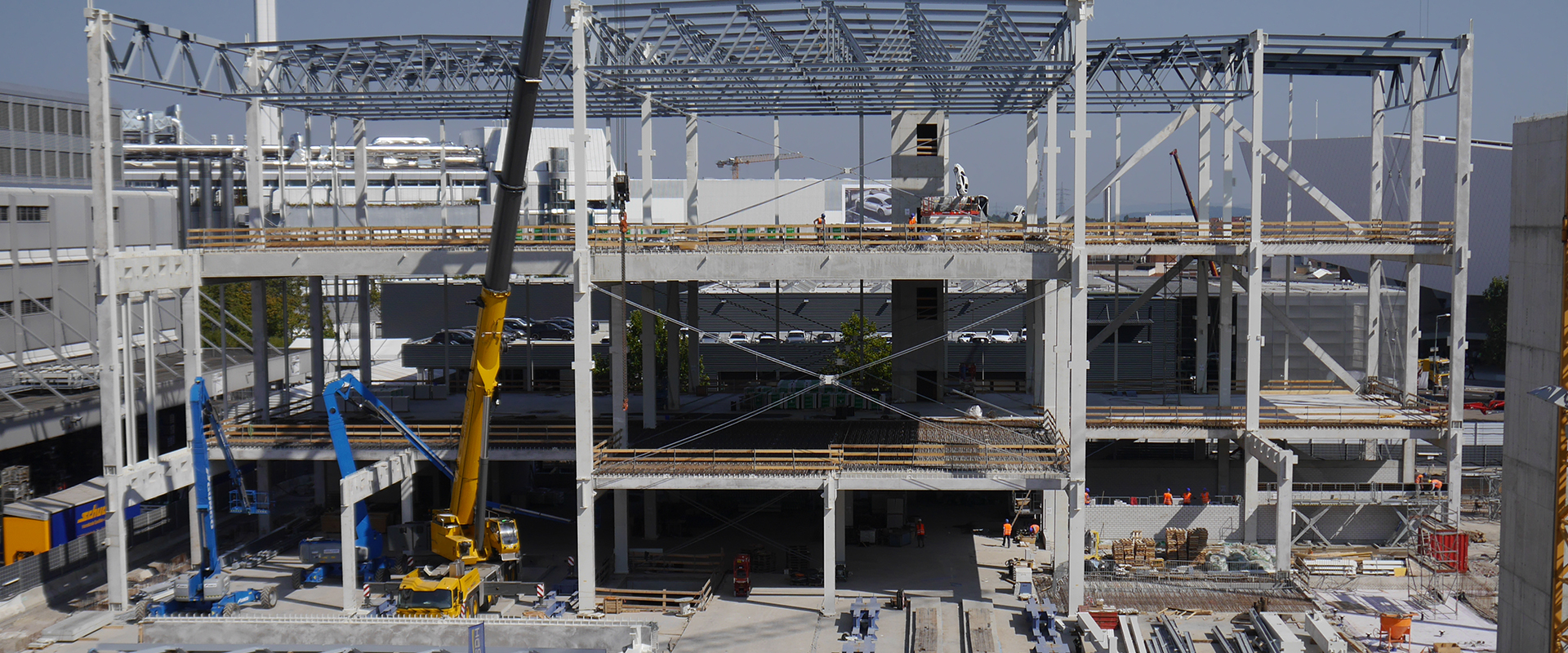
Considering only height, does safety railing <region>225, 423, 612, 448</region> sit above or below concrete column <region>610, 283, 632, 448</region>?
below

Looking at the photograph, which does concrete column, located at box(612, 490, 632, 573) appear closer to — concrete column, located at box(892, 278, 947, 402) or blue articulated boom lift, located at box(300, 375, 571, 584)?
blue articulated boom lift, located at box(300, 375, 571, 584)

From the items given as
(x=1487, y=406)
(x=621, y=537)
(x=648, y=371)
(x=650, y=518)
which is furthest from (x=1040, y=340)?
(x=1487, y=406)

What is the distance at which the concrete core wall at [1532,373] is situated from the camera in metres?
18.1

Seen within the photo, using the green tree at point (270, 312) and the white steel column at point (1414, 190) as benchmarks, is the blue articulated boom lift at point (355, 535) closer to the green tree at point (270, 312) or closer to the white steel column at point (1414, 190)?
the green tree at point (270, 312)

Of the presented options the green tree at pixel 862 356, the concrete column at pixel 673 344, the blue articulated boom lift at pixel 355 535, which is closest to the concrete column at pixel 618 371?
the blue articulated boom lift at pixel 355 535

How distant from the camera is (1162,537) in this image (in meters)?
33.0

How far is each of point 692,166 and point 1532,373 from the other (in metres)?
23.5

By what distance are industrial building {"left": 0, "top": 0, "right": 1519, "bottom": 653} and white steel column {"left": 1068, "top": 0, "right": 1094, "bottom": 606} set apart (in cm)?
9

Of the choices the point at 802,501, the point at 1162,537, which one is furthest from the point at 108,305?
the point at 1162,537

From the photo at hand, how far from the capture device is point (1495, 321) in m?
65.4

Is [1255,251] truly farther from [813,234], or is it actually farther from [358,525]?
[358,525]

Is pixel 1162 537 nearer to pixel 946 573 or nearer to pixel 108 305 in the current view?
pixel 946 573

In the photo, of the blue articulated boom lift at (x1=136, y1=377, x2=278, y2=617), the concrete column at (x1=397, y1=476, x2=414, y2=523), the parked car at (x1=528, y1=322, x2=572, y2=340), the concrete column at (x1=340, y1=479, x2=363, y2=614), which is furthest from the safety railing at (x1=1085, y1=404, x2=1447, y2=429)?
the parked car at (x1=528, y1=322, x2=572, y2=340)

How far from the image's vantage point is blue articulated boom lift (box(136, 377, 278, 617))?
26922 millimetres
